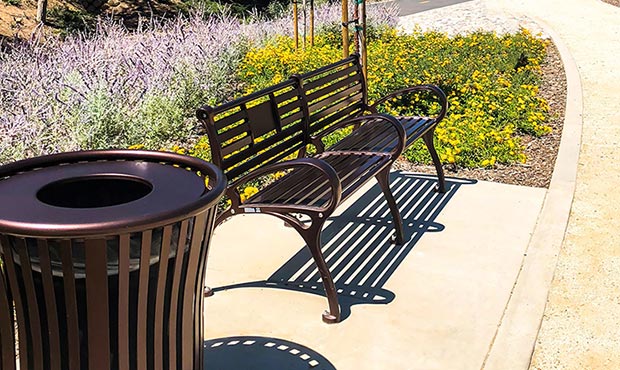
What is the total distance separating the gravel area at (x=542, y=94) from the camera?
19.0 ft

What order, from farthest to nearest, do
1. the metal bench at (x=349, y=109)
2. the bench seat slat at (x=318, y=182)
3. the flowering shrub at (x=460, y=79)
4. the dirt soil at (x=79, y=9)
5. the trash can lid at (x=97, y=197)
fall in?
the dirt soil at (x=79, y=9), the flowering shrub at (x=460, y=79), the metal bench at (x=349, y=109), the bench seat slat at (x=318, y=182), the trash can lid at (x=97, y=197)

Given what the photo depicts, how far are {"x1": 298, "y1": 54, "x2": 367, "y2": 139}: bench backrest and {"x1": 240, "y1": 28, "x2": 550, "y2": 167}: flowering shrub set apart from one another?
941mm

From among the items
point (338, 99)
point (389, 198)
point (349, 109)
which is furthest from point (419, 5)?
point (389, 198)

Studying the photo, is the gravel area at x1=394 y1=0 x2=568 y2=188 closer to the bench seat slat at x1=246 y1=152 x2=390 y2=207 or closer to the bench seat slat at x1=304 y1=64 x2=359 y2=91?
the bench seat slat at x1=304 y1=64 x2=359 y2=91

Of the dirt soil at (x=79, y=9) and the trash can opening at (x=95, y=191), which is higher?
the trash can opening at (x=95, y=191)

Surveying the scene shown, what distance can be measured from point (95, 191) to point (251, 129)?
1626mm

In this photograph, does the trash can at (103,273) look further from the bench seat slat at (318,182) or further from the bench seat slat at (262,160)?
the bench seat slat at (262,160)

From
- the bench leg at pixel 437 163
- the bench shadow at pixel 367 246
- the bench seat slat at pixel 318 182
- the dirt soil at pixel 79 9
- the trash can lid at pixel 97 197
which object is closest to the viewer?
the trash can lid at pixel 97 197

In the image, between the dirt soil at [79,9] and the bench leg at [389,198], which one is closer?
the bench leg at [389,198]

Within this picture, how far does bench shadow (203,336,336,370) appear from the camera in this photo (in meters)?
3.13

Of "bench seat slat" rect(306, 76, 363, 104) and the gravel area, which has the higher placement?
"bench seat slat" rect(306, 76, 363, 104)

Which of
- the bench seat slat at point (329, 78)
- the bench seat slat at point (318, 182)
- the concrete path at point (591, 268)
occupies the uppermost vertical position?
the bench seat slat at point (329, 78)

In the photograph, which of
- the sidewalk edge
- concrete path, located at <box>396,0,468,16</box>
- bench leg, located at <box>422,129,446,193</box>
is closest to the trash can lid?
the sidewalk edge

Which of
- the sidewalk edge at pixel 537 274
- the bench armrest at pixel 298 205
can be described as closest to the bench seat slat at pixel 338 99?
the bench armrest at pixel 298 205
